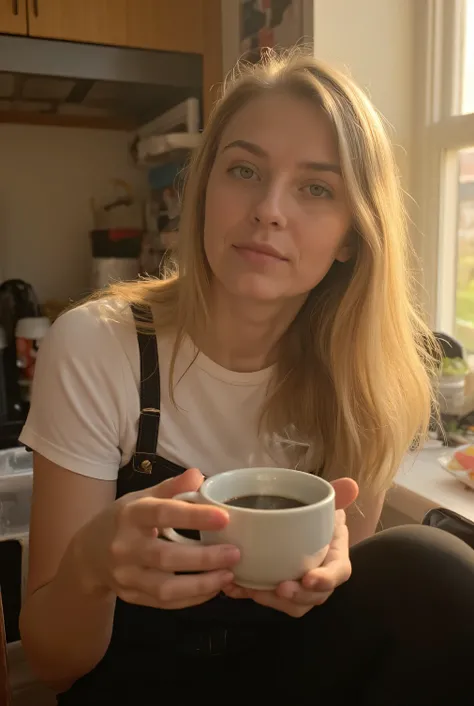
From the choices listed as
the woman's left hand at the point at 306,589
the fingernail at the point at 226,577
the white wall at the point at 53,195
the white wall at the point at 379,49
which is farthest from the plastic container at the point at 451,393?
the white wall at the point at 53,195

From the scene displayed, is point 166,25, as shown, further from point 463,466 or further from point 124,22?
point 463,466

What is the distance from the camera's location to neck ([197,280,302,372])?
0.91 metres

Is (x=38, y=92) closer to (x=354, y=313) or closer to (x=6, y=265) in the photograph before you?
(x=6, y=265)

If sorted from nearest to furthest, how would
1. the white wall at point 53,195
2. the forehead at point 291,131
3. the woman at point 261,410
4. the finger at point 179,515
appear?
the finger at point 179,515
the woman at point 261,410
the forehead at point 291,131
the white wall at point 53,195

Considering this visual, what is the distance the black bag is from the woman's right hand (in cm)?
47

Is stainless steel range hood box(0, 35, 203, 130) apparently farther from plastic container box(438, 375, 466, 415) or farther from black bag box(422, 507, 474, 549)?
black bag box(422, 507, 474, 549)

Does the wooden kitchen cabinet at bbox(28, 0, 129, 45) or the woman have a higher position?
the wooden kitchen cabinet at bbox(28, 0, 129, 45)

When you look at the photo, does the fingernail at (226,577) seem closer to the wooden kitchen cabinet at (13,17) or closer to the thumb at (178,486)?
the thumb at (178,486)

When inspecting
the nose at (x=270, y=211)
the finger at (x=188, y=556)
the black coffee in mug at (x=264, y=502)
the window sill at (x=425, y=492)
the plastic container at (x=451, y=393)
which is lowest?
the window sill at (x=425, y=492)

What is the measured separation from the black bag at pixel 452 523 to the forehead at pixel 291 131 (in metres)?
0.48

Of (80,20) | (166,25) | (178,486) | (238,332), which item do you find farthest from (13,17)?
(178,486)

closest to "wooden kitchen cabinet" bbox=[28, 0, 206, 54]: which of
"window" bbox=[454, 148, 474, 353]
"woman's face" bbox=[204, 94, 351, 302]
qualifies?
"window" bbox=[454, 148, 474, 353]

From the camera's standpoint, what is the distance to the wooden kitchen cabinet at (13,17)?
156cm

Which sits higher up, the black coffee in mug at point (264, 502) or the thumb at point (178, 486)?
the thumb at point (178, 486)
